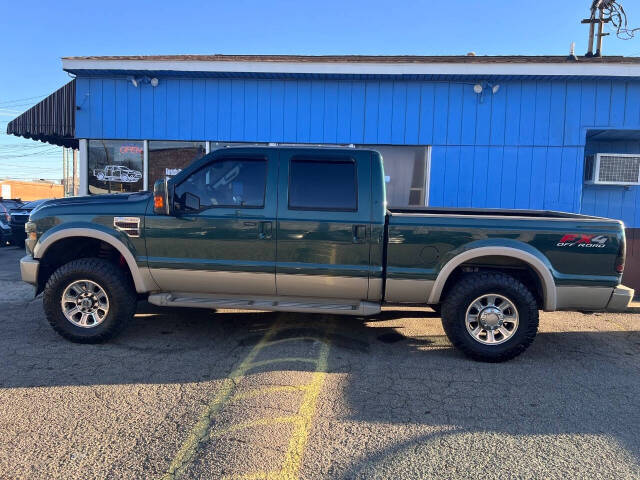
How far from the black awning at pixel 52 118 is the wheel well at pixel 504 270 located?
7.98 m

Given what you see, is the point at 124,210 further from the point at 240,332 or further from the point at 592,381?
the point at 592,381

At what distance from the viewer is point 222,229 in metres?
4.28

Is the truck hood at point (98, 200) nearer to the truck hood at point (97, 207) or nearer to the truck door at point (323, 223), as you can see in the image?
the truck hood at point (97, 207)

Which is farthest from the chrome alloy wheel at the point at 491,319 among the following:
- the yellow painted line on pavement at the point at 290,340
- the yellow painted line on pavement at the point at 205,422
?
the yellow painted line on pavement at the point at 205,422

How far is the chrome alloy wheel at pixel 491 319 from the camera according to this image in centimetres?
411

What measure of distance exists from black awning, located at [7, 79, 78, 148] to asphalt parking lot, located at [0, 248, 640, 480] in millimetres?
5001

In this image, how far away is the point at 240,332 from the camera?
16.1 feet


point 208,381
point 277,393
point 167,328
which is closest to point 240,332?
point 167,328

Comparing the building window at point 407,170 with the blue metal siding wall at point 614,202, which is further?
the blue metal siding wall at point 614,202

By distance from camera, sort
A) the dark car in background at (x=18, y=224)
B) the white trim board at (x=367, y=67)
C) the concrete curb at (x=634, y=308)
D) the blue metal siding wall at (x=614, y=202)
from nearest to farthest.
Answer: the concrete curb at (x=634, y=308) < the white trim board at (x=367, y=67) < the blue metal siding wall at (x=614, y=202) < the dark car in background at (x=18, y=224)

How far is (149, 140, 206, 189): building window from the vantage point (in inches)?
326

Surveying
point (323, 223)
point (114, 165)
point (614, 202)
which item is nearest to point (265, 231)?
point (323, 223)

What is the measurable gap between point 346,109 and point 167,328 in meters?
5.18

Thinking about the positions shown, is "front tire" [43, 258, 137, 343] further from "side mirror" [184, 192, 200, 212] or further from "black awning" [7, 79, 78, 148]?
"black awning" [7, 79, 78, 148]
